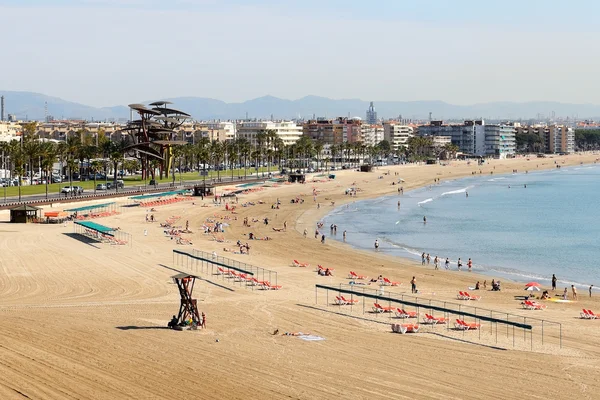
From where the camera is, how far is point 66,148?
101000 millimetres

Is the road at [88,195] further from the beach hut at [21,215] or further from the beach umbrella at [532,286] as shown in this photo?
the beach umbrella at [532,286]

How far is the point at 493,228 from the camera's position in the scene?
217 feet

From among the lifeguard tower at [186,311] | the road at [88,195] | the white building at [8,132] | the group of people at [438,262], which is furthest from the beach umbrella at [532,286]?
the white building at [8,132]

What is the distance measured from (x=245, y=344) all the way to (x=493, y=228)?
4455 centimetres

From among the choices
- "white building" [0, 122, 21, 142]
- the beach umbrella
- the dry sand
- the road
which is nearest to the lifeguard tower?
the dry sand

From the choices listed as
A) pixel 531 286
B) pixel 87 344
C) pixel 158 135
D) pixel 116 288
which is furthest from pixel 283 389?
pixel 158 135

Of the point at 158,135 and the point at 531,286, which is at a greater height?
the point at 158,135

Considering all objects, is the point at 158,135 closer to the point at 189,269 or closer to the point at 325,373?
A: the point at 189,269

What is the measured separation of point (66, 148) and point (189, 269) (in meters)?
65.8

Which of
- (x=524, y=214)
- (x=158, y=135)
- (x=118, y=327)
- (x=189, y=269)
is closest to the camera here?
(x=118, y=327)

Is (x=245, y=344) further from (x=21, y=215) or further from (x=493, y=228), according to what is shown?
(x=493, y=228)

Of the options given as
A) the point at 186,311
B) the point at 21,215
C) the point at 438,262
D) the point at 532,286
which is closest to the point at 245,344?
the point at 186,311

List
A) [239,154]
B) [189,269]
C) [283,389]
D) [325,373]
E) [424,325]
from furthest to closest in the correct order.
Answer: [239,154] < [189,269] < [424,325] < [325,373] < [283,389]

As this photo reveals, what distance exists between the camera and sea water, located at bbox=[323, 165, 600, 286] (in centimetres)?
4703
